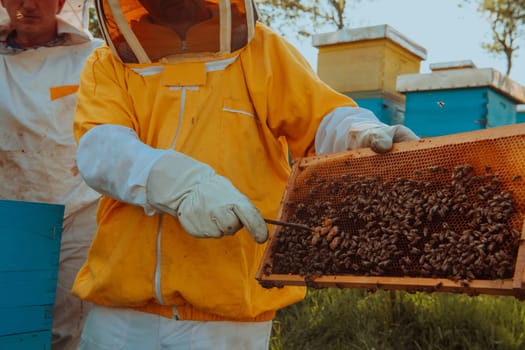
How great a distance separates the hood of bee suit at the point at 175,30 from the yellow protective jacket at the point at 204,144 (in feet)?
0.19

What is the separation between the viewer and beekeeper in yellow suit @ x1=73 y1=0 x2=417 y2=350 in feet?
7.81

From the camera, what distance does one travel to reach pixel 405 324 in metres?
4.98

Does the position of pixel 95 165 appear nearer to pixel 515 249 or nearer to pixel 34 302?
pixel 34 302

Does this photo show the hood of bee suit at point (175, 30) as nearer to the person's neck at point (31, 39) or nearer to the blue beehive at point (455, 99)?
the person's neck at point (31, 39)

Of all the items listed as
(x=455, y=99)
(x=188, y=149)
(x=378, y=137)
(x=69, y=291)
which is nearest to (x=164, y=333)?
(x=188, y=149)

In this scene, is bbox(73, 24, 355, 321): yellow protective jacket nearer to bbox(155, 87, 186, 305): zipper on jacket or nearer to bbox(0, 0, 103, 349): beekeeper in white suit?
bbox(155, 87, 186, 305): zipper on jacket

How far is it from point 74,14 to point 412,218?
2.85m

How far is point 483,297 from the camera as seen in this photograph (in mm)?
5250

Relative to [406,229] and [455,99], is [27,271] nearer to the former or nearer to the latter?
[406,229]

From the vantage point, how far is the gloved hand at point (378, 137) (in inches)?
94.2

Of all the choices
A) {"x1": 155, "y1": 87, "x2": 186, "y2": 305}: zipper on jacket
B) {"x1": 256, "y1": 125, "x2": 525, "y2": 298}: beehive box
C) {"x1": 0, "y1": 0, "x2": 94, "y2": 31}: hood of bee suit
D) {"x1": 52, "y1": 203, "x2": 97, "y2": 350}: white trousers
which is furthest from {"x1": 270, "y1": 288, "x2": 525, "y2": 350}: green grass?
{"x1": 0, "y1": 0, "x2": 94, "y2": 31}: hood of bee suit

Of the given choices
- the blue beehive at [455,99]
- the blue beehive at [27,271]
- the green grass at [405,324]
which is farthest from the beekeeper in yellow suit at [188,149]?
the blue beehive at [455,99]

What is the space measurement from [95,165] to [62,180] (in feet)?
5.04

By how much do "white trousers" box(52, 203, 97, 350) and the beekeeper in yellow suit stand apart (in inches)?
46.9
